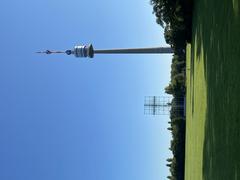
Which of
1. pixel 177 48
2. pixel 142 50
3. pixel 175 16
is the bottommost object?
pixel 177 48

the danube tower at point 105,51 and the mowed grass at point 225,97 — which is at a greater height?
the danube tower at point 105,51

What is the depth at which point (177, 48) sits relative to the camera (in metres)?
56.1

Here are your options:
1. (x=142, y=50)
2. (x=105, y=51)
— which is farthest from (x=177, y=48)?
(x=105, y=51)

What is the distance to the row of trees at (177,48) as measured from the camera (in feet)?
148

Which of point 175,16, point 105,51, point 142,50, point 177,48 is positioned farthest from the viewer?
point 105,51

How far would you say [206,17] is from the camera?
103ft

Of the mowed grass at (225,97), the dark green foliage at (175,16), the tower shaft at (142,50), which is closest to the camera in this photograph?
the mowed grass at (225,97)

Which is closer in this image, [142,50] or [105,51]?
[142,50]

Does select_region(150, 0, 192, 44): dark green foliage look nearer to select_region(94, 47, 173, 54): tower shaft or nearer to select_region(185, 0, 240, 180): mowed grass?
select_region(185, 0, 240, 180): mowed grass

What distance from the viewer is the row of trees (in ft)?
148

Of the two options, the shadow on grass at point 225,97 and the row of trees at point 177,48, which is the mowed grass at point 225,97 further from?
the row of trees at point 177,48

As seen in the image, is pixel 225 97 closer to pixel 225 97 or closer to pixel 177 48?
pixel 225 97

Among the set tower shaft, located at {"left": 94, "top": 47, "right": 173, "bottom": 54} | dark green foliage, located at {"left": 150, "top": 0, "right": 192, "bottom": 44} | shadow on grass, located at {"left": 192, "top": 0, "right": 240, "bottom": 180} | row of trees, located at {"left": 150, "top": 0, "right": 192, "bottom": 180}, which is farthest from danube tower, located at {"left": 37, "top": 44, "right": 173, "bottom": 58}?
shadow on grass, located at {"left": 192, "top": 0, "right": 240, "bottom": 180}

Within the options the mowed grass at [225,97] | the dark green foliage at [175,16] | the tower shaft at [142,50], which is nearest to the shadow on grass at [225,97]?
the mowed grass at [225,97]
